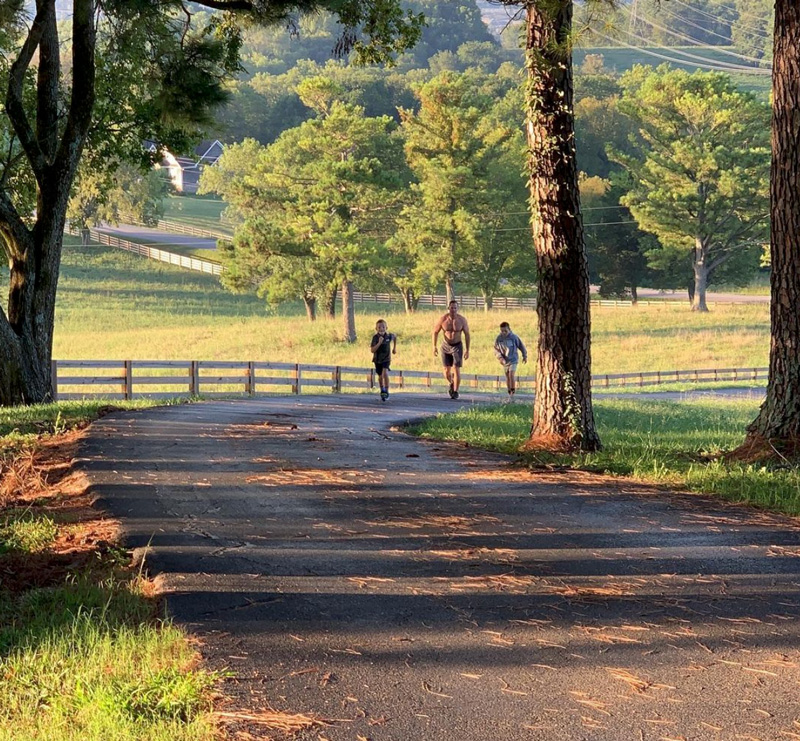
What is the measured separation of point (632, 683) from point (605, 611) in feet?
3.68

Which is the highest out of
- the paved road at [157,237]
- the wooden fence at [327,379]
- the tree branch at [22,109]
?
the paved road at [157,237]

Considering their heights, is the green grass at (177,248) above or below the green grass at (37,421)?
above

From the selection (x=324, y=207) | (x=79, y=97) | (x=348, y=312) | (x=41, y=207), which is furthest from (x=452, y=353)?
(x=348, y=312)

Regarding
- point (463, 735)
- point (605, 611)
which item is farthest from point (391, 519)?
point (463, 735)

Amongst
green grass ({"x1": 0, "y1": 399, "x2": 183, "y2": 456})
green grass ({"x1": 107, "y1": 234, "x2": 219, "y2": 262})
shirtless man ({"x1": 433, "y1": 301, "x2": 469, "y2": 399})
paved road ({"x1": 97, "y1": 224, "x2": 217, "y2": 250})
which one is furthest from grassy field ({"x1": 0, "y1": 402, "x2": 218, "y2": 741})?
paved road ({"x1": 97, "y1": 224, "x2": 217, "y2": 250})

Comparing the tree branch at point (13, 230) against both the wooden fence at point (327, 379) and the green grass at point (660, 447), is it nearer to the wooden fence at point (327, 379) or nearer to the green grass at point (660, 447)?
the green grass at point (660, 447)

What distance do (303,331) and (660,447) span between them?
46.5 meters

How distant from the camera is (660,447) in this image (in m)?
12.8

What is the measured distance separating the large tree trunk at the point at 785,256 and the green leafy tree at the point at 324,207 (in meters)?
41.6

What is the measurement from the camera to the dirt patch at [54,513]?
6.94 metres

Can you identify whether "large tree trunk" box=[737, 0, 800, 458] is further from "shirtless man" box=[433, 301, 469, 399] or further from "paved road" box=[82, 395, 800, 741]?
"shirtless man" box=[433, 301, 469, 399]

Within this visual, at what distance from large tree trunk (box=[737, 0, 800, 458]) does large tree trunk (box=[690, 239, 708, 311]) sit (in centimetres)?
5578

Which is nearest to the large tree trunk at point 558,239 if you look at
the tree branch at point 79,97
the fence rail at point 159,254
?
the tree branch at point 79,97

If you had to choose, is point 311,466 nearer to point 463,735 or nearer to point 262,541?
point 262,541
